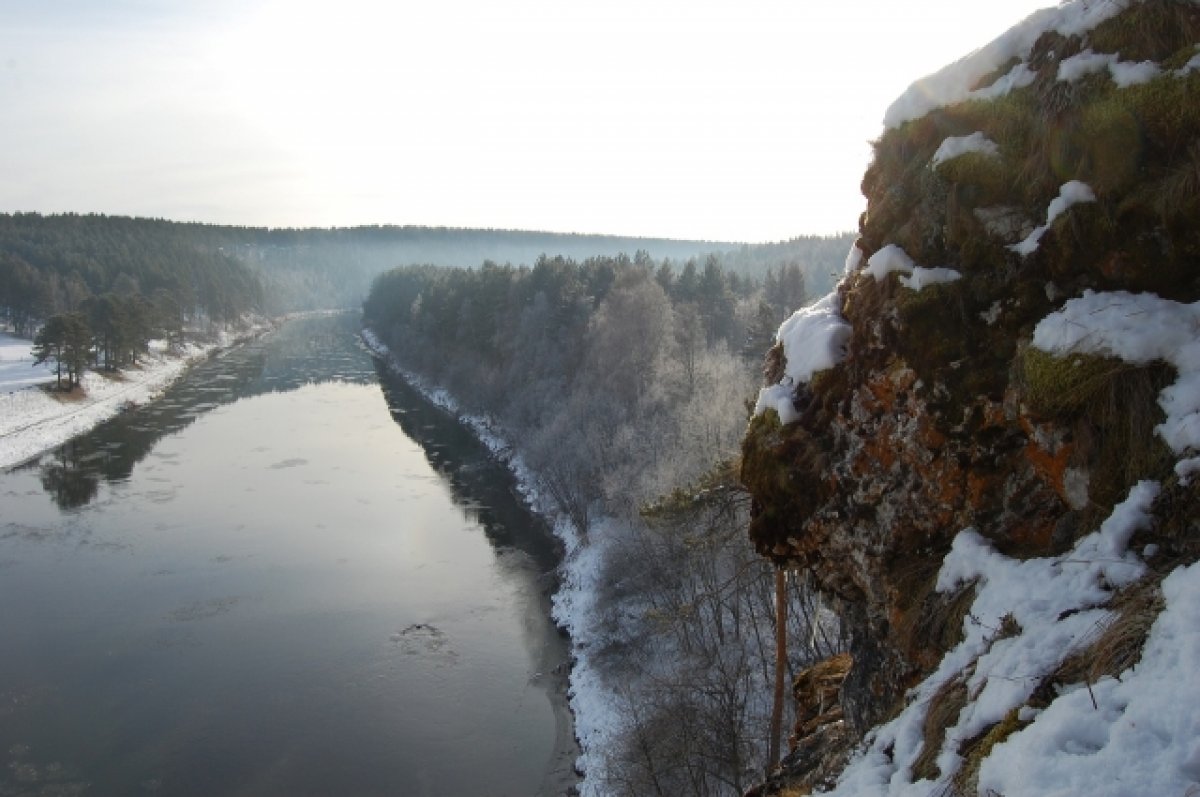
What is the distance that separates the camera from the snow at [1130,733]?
2.97 metres

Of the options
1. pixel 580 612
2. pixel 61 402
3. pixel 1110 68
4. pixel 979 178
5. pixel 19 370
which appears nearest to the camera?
pixel 1110 68

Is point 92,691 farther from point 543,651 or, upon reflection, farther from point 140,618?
point 543,651

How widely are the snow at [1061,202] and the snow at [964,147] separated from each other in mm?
595

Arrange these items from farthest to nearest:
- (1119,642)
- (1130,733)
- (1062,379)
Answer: (1062,379) → (1119,642) → (1130,733)

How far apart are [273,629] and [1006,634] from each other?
2226 centimetres

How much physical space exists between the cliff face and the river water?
13.4 metres

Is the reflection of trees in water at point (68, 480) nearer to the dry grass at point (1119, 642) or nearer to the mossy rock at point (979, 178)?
the mossy rock at point (979, 178)

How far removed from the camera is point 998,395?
5.31m

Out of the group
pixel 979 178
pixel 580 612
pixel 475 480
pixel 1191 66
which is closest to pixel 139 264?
pixel 475 480

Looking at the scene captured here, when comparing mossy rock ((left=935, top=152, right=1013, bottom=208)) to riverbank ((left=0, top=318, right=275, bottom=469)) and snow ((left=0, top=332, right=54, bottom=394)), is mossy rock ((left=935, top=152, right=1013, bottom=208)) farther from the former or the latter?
snow ((left=0, top=332, right=54, bottom=394))

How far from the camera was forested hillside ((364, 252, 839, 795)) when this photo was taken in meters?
15.6

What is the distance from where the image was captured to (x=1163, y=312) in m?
4.65

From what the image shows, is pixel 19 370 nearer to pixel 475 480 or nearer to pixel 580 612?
pixel 475 480

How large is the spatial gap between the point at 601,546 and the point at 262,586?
11.1 m
